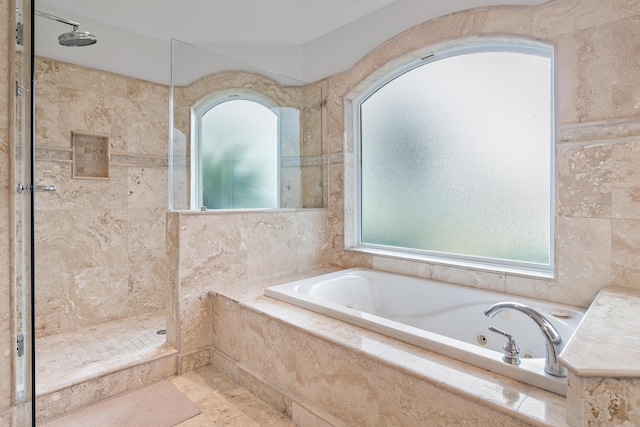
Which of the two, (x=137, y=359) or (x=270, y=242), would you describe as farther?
(x=270, y=242)

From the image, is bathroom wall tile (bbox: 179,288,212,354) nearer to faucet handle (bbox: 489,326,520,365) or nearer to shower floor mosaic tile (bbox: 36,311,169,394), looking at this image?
shower floor mosaic tile (bbox: 36,311,169,394)

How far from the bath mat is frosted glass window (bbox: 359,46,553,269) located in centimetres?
178

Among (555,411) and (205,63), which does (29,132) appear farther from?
(555,411)

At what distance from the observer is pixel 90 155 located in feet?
8.82

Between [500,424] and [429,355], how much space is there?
33cm

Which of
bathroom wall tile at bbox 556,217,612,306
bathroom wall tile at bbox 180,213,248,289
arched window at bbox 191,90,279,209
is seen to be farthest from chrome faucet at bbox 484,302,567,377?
arched window at bbox 191,90,279,209

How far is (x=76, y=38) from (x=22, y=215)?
1437 millimetres

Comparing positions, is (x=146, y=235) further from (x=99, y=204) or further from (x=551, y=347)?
(x=551, y=347)

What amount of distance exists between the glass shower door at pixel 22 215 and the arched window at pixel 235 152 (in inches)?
36.5

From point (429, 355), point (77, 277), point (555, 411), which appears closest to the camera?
point (555, 411)

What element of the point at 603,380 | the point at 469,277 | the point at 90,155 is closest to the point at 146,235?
the point at 90,155

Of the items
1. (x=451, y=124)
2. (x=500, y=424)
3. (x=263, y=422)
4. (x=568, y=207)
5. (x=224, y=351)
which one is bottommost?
(x=263, y=422)

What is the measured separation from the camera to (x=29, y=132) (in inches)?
54.1

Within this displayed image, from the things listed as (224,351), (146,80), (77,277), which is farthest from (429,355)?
(146,80)
